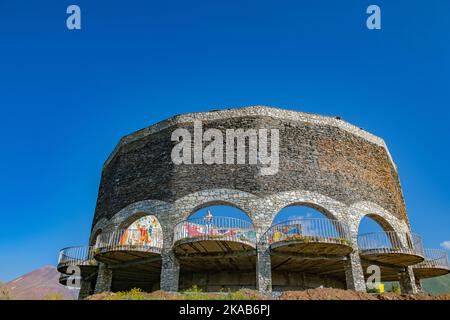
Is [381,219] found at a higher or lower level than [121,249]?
higher

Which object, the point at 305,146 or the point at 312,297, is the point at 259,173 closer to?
the point at 305,146

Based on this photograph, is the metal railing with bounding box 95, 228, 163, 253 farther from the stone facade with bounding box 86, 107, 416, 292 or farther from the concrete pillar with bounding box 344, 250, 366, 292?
the concrete pillar with bounding box 344, 250, 366, 292

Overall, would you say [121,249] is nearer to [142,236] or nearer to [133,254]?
[133,254]

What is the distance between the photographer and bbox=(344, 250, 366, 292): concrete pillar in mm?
15703

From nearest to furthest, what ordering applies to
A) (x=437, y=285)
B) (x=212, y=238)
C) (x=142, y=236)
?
(x=212, y=238) → (x=142, y=236) → (x=437, y=285)

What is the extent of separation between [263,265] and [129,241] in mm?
9517

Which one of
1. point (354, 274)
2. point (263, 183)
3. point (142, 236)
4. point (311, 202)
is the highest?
point (263, 183)

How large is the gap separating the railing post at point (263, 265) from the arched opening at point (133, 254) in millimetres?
4950

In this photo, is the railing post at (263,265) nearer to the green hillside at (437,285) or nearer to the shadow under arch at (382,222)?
the shadow under arch at (382,222)

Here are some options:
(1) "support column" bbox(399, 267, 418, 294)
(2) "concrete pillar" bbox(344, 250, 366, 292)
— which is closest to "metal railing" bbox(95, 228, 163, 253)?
(2) "concrete pillar" bbox(344, 250, 366, 292)

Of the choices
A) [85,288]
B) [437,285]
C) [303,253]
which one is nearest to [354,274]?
[303,253]

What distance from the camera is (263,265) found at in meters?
15.3

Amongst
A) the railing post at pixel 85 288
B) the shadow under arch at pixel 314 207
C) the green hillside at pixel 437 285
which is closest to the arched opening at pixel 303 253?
the shadow under arch at pixel 314 207

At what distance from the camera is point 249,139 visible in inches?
723
